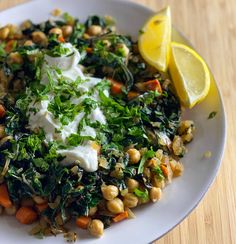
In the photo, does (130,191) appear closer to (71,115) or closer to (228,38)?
(71,115)

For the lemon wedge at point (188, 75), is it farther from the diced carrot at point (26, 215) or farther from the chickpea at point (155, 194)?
the diced carrot at point (26, 215)

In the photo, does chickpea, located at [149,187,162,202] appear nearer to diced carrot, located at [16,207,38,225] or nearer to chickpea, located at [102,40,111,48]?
diced carrot, located at [16,207,38,225]

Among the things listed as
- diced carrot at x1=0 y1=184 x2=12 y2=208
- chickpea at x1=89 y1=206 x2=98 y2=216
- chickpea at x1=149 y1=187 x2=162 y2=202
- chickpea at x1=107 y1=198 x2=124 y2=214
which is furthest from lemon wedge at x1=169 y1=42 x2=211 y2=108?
diced carrot at x1=0 y1=184 x2=12 y2=208

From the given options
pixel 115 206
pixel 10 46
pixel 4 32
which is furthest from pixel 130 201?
pixel 4 32

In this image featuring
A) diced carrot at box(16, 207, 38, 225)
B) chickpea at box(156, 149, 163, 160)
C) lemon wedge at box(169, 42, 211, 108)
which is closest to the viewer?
diced carrot at box(16, 207, 38, 225)

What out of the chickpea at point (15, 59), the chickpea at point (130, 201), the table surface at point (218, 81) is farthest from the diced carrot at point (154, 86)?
the chickpea at point (15, 59)
